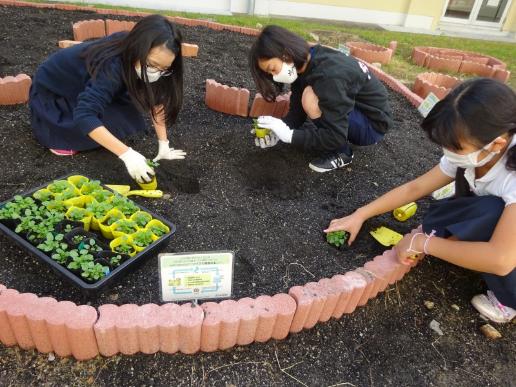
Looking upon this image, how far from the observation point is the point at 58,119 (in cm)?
234

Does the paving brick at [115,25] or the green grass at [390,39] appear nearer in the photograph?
the paving brick at [115,25]

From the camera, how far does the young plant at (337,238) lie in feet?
6.86

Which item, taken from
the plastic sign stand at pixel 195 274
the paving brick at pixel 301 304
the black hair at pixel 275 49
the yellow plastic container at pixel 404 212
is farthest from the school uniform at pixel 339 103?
the plastic sign stand at pixel 195 274

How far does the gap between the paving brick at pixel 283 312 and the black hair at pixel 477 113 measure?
0.85 meters

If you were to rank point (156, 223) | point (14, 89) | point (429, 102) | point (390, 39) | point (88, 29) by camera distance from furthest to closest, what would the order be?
1. point (390, 39)
2. point (88, 29)
3. point (429, 102)
4. point (14, 89)
5. point (156, 223)

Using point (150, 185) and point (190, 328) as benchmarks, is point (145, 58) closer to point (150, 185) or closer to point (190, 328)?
point (150, 185)

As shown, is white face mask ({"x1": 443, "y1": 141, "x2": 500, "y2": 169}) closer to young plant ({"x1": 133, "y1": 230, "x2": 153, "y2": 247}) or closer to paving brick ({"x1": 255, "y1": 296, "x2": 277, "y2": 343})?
paving brick ({"x1": 255, "y1": 296, "x2": 277, "y2": 343})

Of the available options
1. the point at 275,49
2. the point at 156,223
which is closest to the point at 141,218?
the point at 156,223

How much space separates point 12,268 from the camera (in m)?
1.75

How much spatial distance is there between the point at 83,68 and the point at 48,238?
3.49ft

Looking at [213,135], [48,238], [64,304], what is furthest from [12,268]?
[213,135]

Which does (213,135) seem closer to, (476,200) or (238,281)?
(238,281)

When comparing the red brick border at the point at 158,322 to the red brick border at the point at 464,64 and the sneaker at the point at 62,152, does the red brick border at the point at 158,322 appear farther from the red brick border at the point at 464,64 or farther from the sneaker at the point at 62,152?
the red brick border at the point at 464,64

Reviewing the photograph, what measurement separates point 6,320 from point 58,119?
1292 millimetres
